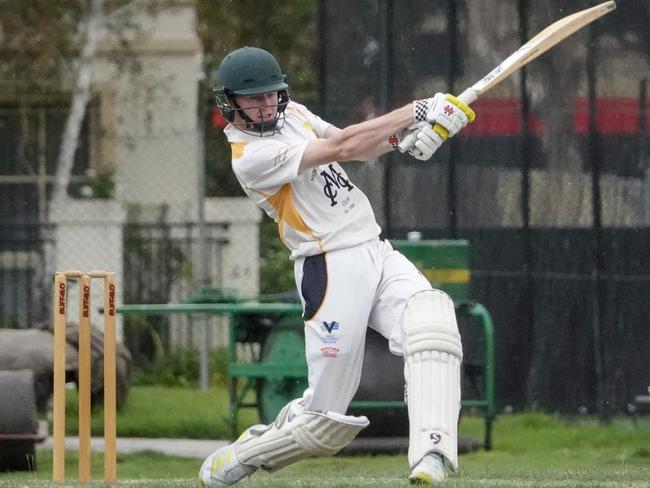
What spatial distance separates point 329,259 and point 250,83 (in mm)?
698

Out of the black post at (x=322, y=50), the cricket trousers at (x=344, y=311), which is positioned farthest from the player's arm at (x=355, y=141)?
the black post at (x=322, y=50)

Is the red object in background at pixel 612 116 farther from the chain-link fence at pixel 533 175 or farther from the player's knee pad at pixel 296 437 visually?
the player's knee pad at pixel 296 437

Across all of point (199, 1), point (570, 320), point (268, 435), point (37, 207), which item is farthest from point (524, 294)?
point (199, 1)

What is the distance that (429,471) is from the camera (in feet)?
18.9

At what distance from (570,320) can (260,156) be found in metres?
3.95

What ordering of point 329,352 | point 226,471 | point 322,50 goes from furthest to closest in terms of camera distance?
1. point 322,50
2. point 226,471
3. point 329,352

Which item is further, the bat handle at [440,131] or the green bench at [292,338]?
the green bench at [292,338]

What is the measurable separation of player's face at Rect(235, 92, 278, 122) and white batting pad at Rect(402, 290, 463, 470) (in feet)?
3.04

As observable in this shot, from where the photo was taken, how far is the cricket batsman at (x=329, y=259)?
19.8 feet

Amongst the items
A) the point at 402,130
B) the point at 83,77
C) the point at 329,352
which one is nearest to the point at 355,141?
the point at 402,130

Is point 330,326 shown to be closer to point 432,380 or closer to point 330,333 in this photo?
point 330,333

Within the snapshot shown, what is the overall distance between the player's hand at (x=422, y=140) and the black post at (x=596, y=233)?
3.78 meters

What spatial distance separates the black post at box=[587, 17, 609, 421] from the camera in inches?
381

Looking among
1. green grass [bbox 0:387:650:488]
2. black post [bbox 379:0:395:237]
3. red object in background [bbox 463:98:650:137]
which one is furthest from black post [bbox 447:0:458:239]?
green grass [bbox 0:387:650:488]
